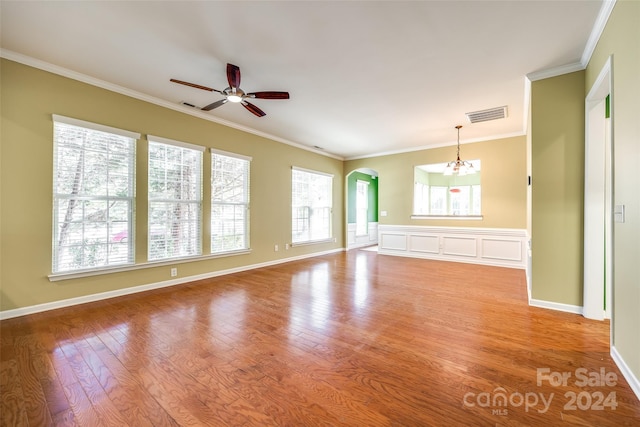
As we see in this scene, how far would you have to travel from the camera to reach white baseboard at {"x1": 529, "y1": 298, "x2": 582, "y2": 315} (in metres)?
2.97

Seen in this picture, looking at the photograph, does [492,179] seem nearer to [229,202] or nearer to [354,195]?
[354,195]

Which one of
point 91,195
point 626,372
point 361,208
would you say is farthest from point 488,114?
point 91,195

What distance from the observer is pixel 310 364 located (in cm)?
203

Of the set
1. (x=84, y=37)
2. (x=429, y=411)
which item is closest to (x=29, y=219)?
(x=84, y=37)

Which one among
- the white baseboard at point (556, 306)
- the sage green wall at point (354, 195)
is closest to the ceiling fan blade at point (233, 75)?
the white baseboard at point (556, 306)

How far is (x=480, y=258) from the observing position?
5.85 m

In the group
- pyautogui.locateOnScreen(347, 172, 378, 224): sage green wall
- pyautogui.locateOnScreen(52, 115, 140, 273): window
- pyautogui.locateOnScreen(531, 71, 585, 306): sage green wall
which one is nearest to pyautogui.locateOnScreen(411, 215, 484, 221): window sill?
pyautogui.locateOnScreen(347, 172, 378, 224): sage green wall

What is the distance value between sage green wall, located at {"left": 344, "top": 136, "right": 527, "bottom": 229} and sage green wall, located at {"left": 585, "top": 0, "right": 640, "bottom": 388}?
3.79 m

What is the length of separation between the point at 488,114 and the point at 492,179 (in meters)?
1.88

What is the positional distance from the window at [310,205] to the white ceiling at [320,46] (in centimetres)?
260

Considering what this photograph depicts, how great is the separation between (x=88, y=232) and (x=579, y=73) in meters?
6.24

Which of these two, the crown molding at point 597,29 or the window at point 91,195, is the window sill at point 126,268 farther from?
the crown molding at point 597,29

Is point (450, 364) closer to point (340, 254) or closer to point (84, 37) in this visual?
point (84, 37)

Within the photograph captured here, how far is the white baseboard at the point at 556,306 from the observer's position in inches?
117
